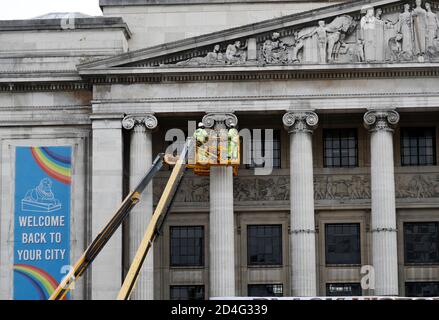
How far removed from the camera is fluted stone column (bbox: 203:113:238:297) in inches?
1762

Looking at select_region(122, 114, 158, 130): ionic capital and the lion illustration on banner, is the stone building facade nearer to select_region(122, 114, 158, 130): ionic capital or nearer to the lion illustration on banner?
select_region(122, 114, 158, 130): ionic capital

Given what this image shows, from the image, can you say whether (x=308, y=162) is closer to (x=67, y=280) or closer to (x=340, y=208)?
(x=340, y=208)

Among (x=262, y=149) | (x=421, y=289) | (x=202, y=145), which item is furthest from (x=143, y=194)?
(x=421, y=289)

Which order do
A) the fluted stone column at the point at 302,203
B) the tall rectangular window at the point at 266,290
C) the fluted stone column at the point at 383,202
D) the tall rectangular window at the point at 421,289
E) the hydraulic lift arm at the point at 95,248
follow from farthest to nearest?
1. the tall rectangular window at the point at 266,290
2. the tall rectangular window at the point at 421,289
3. the fluted stone column at the point at 302,203
4. the fluted stone column at the point at 383,202
5. the hydraulic lift arm at the point at 95,248

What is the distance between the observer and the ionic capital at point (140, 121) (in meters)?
45.8

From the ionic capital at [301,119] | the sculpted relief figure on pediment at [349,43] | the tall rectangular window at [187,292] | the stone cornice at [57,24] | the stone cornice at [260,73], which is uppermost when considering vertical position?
the stone cornice at [57,24]

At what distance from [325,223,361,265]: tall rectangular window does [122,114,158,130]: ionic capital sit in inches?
381

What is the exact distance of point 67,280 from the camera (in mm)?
30656

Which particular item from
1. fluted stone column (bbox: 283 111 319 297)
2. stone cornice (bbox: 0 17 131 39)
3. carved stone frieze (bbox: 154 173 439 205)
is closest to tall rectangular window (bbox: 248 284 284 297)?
fluted stone column (bbox: 283 111 319 297)

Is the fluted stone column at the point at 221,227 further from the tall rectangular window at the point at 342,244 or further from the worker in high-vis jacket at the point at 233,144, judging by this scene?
the tall rectangular window at the point at 342,244

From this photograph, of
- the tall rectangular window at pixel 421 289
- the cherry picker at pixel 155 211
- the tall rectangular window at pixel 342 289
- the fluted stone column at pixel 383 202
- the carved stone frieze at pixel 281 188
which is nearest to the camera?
the cherry picker at pixel 155 211

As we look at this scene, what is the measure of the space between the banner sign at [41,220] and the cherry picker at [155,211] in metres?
5.88

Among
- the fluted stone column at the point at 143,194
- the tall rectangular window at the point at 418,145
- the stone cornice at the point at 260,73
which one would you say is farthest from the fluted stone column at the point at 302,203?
the fluted stone column at the point at 143,194
